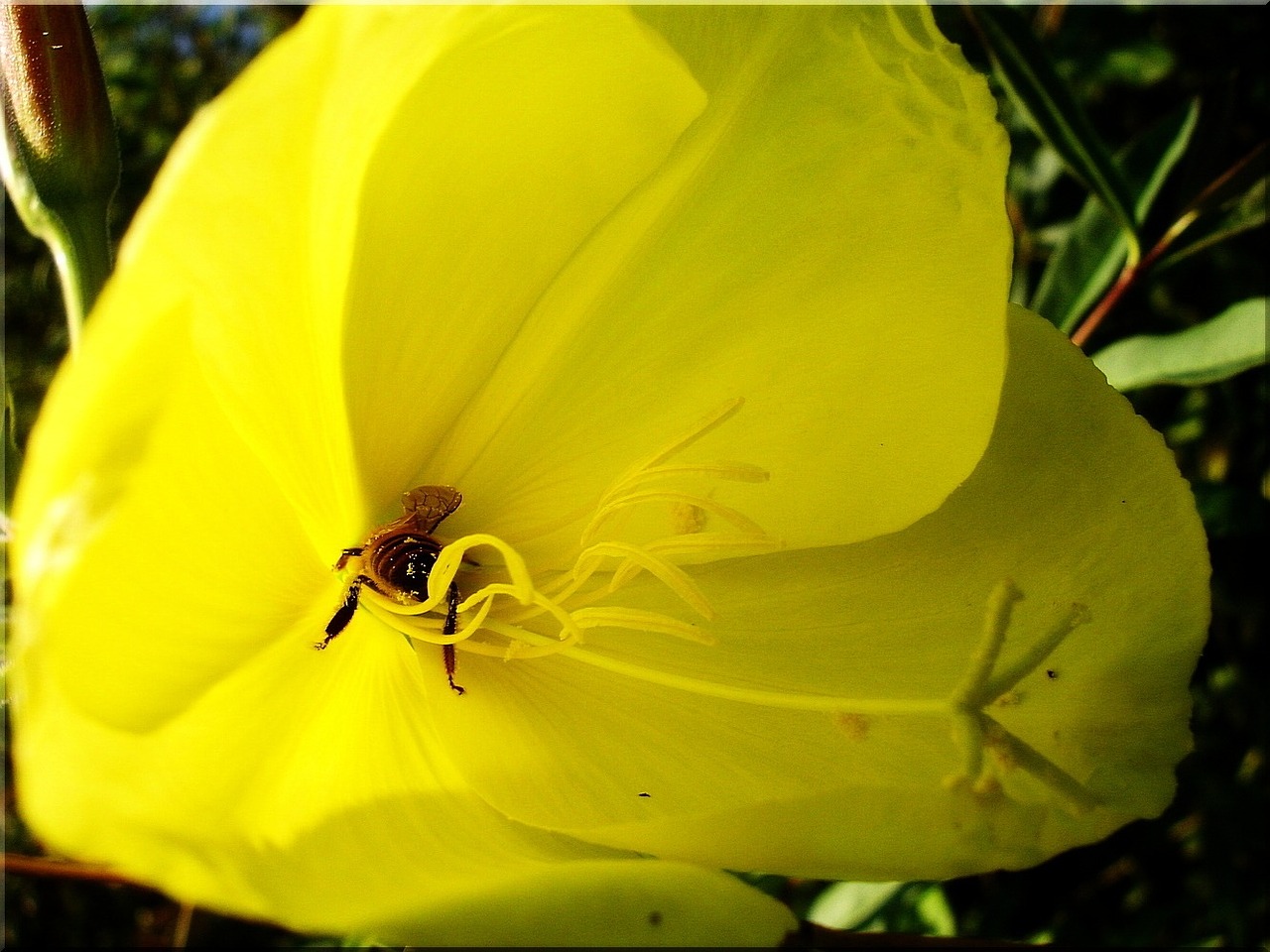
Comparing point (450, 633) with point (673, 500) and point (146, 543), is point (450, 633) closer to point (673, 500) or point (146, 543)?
point (673, 500)

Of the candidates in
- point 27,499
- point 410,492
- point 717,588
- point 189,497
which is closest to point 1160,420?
point 717,588

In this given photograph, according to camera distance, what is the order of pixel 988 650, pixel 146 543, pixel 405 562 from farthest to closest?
pixel 405 562, pixel 988 650, pixel 146 543

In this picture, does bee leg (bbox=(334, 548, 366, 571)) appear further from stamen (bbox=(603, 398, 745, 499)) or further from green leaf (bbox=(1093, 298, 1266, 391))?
green leaf (bbox=(1093, 298, 1266, 391))

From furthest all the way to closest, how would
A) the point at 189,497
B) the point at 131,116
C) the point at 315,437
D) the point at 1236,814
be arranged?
the point at 131,116 → the point at 1236,814 → the point at 315,437 → the point at 189,497

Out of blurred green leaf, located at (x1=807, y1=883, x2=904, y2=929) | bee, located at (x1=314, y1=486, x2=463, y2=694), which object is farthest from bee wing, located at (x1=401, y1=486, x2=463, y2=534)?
blurred green leaf, located at (x1=807, y1=883, x2=904, y2=929)

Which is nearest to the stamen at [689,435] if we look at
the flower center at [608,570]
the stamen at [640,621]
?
the flower center at [608,570]

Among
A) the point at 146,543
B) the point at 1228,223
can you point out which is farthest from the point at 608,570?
the point at 1228,223

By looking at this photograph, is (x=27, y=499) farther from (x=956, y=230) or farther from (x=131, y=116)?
(x=131, y=116)
